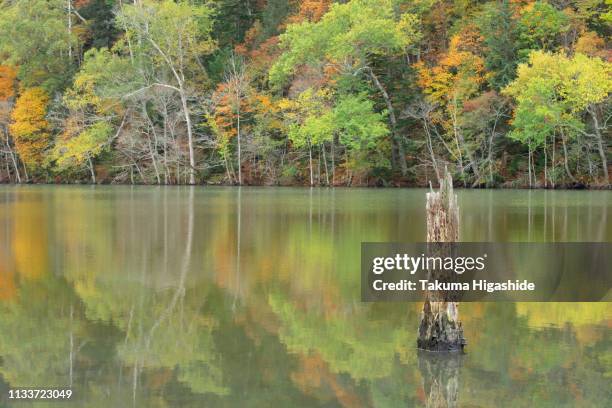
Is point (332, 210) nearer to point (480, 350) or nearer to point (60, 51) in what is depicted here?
point (480, 350)

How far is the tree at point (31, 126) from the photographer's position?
5447 cm

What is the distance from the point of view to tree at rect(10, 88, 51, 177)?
5447 cm

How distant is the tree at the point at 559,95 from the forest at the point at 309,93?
96 mm

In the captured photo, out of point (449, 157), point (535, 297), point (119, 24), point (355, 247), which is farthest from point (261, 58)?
point (535, 297)

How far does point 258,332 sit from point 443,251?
2.53 metres

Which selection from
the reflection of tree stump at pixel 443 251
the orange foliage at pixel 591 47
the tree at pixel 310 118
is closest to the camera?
the reflection of tree stump at pixel 443 251

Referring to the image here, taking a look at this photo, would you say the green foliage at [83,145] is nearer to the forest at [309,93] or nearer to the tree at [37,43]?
the forest at [309,93]

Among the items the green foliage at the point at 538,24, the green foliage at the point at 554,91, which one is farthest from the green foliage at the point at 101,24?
the green foliage at the point at 554,91

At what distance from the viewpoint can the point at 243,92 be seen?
162ft

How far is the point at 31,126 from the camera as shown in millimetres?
54438

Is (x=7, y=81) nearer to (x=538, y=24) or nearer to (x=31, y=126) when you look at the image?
(x=31, y=126)

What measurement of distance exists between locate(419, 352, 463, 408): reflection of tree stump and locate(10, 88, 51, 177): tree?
4967 cm

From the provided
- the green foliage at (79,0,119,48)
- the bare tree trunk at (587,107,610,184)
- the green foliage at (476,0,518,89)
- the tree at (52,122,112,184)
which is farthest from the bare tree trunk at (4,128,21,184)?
the bare tree trunk at (587,107,610,184)

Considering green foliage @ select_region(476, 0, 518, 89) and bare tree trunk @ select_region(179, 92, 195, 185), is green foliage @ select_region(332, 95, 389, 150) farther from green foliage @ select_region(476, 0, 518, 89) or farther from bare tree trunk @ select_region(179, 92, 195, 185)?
bare tree trunk @ select_region(179, 92, 195, 185)
